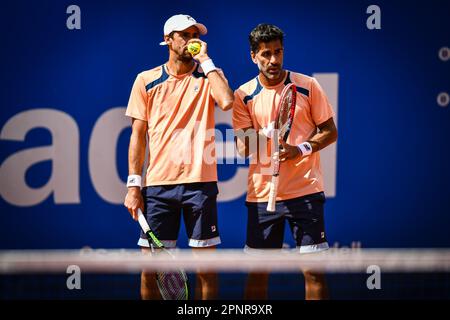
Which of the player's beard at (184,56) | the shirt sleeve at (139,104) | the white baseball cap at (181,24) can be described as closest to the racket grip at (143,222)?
the shirt sleeve at (139,104)

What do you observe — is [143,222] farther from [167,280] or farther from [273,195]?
[273,195]

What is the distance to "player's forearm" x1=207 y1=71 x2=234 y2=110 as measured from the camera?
493 cm

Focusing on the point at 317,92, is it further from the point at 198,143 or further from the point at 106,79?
the point at 106,79

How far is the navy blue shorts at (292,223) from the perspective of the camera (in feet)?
16.2

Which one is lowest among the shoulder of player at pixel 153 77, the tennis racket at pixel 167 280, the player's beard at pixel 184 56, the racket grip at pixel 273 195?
the tennis racket at pixel 167 280

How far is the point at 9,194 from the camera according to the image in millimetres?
5941

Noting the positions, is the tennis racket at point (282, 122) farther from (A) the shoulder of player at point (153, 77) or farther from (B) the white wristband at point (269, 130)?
(A) the shoulder of player at point (153, 77)

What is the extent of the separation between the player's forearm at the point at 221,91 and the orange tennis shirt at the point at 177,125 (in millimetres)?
155

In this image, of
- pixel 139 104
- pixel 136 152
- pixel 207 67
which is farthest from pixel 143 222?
pixel 207 67

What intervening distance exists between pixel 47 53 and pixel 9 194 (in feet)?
3.20

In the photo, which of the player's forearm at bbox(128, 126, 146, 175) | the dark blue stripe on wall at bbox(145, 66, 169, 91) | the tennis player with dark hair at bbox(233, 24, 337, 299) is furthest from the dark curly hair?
the player's forearm at bbox(128, 126, 146, 175)

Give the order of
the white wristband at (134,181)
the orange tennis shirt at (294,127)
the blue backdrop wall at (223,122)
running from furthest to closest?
the blue backdrop wall at (223,122) → the white wristband at (134,181) → the orange tennis shirt at (294,127)

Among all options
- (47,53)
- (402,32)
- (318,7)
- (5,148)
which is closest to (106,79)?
(47,53)

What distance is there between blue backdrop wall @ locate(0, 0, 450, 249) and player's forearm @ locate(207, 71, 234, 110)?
90 cm
